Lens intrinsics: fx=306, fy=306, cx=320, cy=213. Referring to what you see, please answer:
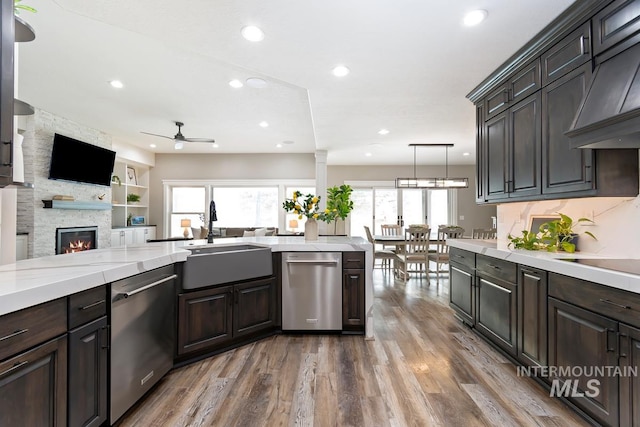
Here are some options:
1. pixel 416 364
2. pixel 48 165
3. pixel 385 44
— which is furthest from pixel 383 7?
pixel 48 165

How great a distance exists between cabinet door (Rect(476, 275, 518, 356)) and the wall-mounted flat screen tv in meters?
6.48

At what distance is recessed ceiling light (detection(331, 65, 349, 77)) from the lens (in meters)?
2.74

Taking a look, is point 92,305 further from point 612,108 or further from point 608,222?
point 608,222

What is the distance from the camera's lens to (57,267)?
1660 millimetres

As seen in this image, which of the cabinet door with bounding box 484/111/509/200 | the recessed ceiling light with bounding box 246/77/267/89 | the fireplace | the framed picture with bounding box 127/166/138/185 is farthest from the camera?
the framed picture with bounding box 127/166/138/185

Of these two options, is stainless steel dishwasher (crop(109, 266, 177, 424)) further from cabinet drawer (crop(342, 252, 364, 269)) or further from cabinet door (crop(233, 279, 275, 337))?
cabinet drawer (crop(342, 252, 364, 269))

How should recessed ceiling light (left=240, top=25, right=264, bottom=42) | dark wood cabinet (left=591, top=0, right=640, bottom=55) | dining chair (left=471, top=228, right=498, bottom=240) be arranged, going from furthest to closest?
dining chair (left=471, top=228, right=498, bottom=240)
recessed ceiling light (left=240, top=25, right=264, bottom=42)
dark wood cabinet (left=591, top=0, right=640, bottom=55)

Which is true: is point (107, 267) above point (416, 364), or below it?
above

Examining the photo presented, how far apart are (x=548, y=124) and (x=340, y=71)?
1743 millimetres

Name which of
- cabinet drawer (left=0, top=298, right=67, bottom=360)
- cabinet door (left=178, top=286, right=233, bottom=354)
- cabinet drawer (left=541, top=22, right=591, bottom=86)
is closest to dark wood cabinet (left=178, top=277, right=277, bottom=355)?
cabinet door (left=178, top=286, right=233, bottom=354)

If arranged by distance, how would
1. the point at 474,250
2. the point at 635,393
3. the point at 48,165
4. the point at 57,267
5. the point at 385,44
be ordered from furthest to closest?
the point at 48,165
the point at 474,250
the point at 385,44
the point at 57,267
the point at 635,393

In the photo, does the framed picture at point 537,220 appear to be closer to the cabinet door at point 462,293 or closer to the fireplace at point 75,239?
the cabinet door at point 462,293

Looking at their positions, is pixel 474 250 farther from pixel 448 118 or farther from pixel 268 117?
pixel 268 117

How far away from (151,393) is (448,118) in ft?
14.6
